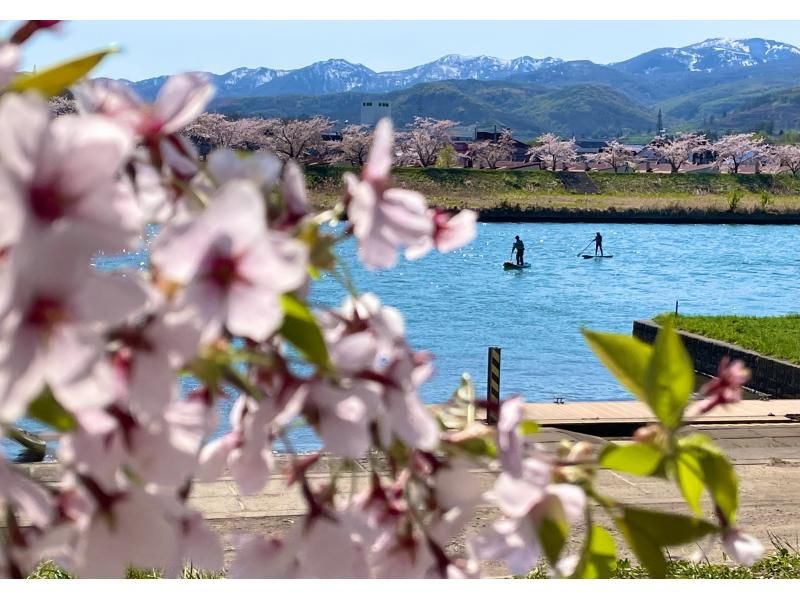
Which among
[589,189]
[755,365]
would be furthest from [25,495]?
[589,189]

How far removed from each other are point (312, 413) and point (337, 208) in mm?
130

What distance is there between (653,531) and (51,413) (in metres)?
0.32

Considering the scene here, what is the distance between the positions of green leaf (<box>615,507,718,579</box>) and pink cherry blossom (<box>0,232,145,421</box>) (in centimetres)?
31

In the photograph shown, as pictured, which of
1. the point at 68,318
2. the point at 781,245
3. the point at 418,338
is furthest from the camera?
the point at 781,245

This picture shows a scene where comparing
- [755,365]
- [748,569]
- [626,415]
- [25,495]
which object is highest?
[25,495]

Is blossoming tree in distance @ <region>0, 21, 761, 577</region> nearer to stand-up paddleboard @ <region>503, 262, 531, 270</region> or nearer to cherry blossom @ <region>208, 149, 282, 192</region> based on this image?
cherry blossom @ <region>208, 149, 282, 192</region>

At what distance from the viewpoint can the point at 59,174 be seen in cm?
34

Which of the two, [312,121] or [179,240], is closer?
[179,240]

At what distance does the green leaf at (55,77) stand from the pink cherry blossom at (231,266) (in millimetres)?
118

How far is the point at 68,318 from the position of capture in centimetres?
34

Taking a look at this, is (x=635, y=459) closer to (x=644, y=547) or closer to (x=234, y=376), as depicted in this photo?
(x=644, y=547)
